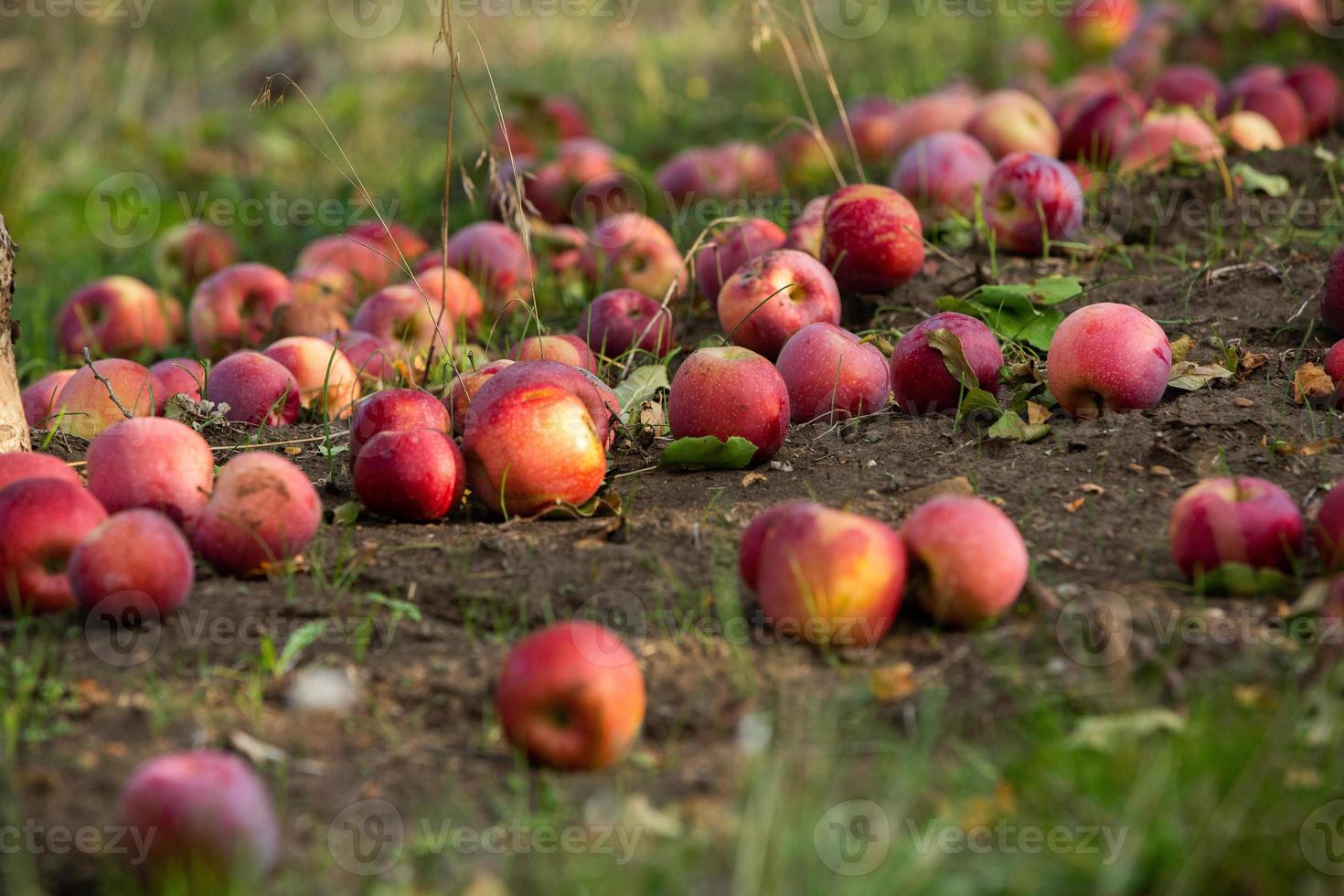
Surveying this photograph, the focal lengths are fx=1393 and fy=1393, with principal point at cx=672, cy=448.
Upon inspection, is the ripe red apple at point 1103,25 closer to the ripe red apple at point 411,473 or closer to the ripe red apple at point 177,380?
the ripe red apple at point 177,380

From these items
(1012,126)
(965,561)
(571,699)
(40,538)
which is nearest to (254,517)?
(40,538)

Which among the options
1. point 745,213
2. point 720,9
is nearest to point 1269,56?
point 745,213

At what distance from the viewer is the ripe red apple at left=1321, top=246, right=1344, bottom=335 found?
3297mm

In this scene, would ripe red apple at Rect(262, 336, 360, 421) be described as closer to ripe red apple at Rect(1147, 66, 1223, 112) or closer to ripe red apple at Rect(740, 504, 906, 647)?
ripe red apple at Rect(740, 504, 906, 647)

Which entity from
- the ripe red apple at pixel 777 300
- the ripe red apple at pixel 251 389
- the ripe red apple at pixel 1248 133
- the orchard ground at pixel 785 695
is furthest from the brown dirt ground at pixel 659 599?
the ripe red apple at pixel 1248 133

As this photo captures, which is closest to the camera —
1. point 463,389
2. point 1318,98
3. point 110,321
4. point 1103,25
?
point 463,389

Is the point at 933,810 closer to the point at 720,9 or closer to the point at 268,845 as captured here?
the point at 268,845

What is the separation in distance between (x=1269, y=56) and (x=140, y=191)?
527cm

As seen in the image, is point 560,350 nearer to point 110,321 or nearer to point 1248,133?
point 110,321

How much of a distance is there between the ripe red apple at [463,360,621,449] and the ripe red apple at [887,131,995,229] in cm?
191

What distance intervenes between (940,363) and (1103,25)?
4.42 metres

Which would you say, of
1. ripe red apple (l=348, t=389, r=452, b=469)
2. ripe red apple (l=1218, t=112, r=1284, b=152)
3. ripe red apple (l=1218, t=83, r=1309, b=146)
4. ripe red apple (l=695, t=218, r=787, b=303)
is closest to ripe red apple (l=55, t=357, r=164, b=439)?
ripe red apple (l=348, t=389, r=452, b=469)

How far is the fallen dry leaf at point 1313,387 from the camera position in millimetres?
3088

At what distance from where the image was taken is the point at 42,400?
3.54 meters
